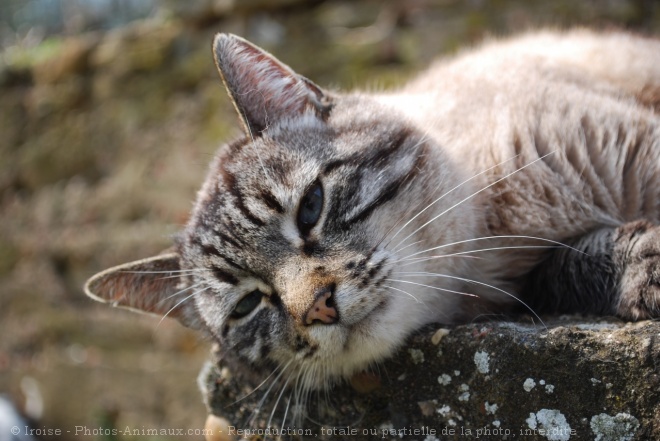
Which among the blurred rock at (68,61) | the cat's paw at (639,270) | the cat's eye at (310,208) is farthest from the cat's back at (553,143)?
the blurred rock at (68,61)

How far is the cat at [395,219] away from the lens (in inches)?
85.4

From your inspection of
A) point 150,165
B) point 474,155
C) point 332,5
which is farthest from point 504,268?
point 150,165

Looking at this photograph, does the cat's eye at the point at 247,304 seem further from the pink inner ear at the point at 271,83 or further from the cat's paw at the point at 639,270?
the cat's paw at the point at 639,270

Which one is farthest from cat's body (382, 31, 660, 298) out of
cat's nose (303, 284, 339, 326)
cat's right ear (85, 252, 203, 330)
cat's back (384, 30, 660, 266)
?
cat's right ear (85, 252, 203, 330)

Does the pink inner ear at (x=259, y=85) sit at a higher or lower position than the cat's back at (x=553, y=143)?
higher

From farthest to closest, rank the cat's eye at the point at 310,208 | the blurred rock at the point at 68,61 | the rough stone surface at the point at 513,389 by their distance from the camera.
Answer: the blurred rock at the point at 68,61 < the cat's eye at the point at 310,208 < the rough stone surface at the point at 513,389

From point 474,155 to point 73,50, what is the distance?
6.44 m

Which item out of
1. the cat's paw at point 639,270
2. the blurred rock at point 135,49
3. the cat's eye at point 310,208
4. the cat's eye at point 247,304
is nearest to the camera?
the cat's paw at point 639,270

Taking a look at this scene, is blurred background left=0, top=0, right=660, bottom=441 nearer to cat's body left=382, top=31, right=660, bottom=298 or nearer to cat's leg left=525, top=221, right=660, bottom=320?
cat's body left=382, top=31, right=660, bottom=298

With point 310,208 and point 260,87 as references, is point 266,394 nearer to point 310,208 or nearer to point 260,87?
point 310,208

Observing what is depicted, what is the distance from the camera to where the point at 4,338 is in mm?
7133

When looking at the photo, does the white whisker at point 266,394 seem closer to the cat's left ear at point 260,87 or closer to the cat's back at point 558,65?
the cat's left ear at point 260,87

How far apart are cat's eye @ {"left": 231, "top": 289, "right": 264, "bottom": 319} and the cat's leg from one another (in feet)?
3.88

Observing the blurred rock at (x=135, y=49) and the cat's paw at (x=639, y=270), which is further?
the blurred rock at (x=135, y=49)
